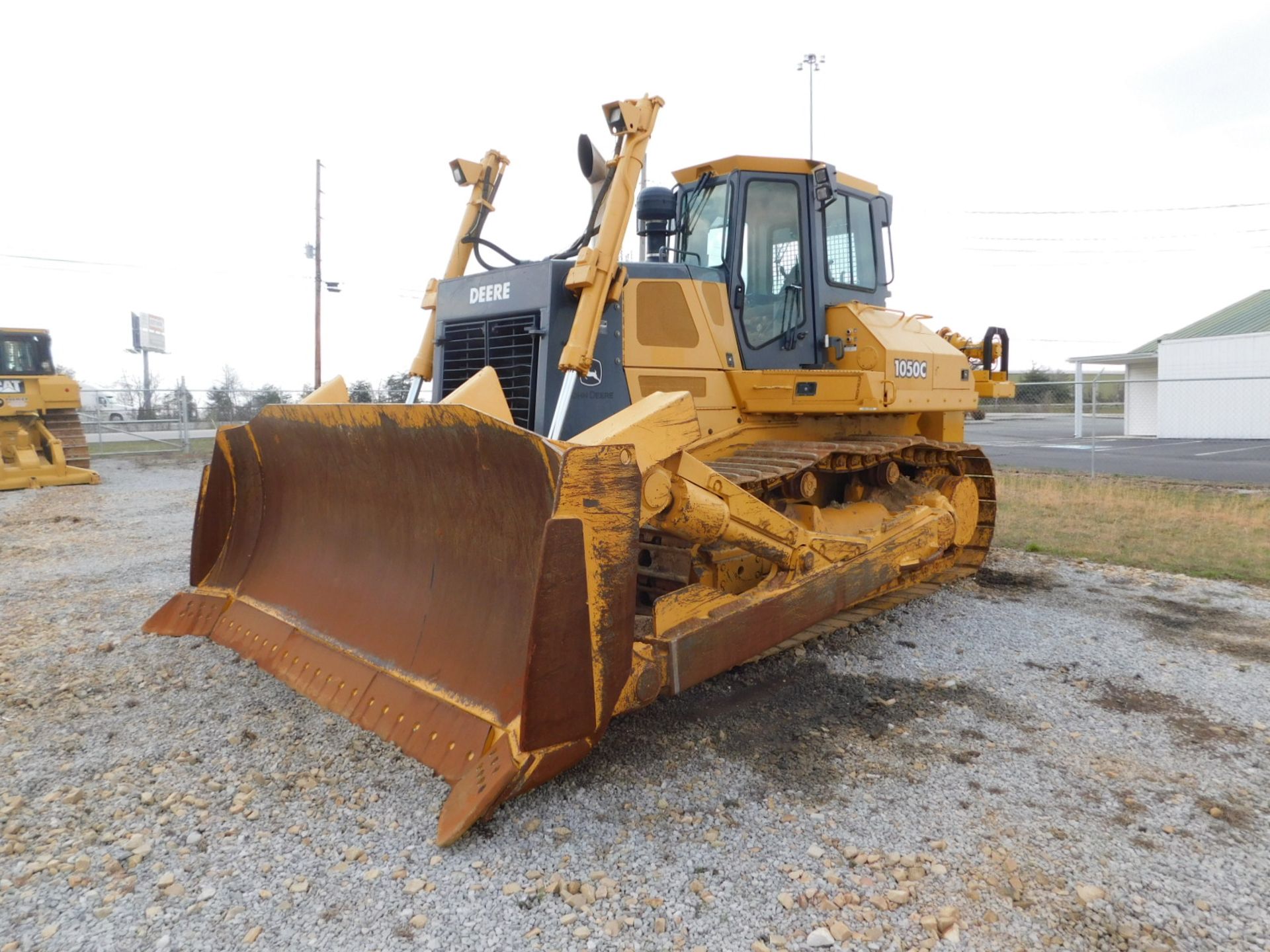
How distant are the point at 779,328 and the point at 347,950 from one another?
169 inches

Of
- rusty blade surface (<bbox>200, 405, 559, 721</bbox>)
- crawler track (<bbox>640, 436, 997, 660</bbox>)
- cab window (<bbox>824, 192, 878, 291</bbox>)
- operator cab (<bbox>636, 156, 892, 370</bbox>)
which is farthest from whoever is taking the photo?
cab window (<bbox>824, 192, 878, 291</bbox>)

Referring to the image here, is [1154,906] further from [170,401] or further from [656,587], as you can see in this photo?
[170,401]

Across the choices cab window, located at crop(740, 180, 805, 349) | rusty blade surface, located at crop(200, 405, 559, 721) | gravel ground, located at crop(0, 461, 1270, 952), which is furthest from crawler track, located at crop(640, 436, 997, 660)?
rusty blade surface, located at crop(200, 405, 559, 721)

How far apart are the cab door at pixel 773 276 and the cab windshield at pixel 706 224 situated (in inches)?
4.1

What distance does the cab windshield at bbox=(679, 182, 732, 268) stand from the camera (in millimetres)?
5340

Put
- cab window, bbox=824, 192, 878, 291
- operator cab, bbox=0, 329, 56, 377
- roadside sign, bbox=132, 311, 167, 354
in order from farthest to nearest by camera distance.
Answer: roadside sign, bbox=132, 311, 167, 354, operator cab, bbox=0, 329, 56, 377, cab window, bbox=824, 192, 878, 291

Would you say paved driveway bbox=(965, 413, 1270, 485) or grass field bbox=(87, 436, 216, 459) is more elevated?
grass field bbox=(87, 436, 216, 459)

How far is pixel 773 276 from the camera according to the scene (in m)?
5.47

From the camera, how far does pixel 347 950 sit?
7.66 ft

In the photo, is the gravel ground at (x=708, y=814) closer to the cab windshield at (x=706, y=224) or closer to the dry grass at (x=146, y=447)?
the cab windshield at (x=706, y=224)

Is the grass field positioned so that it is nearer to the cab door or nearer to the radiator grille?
the radiator grille

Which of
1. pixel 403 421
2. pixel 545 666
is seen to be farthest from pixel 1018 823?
pixel 403 421

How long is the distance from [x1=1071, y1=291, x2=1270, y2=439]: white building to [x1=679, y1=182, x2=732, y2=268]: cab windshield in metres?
18.4

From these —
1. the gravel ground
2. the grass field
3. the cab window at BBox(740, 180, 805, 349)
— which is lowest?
the gravel ground
